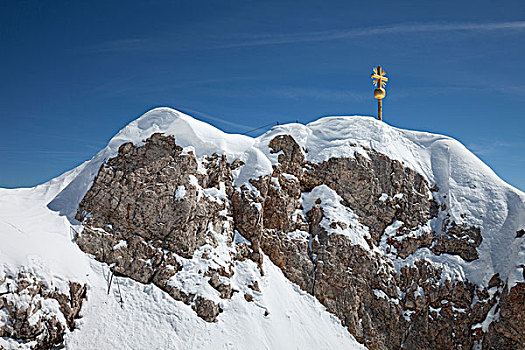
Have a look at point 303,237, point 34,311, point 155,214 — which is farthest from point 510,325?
point 34,311

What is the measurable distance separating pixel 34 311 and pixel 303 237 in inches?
560

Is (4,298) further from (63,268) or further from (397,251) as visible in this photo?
(397,251)

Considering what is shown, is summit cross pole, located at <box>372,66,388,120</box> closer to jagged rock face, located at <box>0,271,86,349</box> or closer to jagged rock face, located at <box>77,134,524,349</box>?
jagged rock face, located at <box>77,134,524,349</box>

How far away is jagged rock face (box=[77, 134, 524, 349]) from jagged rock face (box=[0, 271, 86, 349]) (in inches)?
118

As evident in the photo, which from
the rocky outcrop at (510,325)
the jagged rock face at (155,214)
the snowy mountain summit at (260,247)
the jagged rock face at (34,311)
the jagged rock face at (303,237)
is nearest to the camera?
the jagged rock face at (34,311)

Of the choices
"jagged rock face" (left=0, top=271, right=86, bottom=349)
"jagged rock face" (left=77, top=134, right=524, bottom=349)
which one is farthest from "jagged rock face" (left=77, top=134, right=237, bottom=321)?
"jagged rock face" (left=0, top=271, right=86, bottom=349)

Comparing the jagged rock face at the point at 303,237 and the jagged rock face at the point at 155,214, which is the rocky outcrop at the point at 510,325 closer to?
the jagged rock face at the point at 303,237

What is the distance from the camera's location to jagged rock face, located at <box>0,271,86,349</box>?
16766mm

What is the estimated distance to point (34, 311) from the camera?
56.9 ft

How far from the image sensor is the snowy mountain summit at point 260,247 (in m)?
19.2

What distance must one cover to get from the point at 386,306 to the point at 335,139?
11786 mm

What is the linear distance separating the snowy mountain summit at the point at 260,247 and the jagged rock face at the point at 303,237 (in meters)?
0.07

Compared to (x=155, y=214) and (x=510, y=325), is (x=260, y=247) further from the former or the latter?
(x=510, y=325)

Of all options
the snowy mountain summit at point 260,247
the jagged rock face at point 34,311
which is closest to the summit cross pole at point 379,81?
the snowy mountain summit at point 260,247
